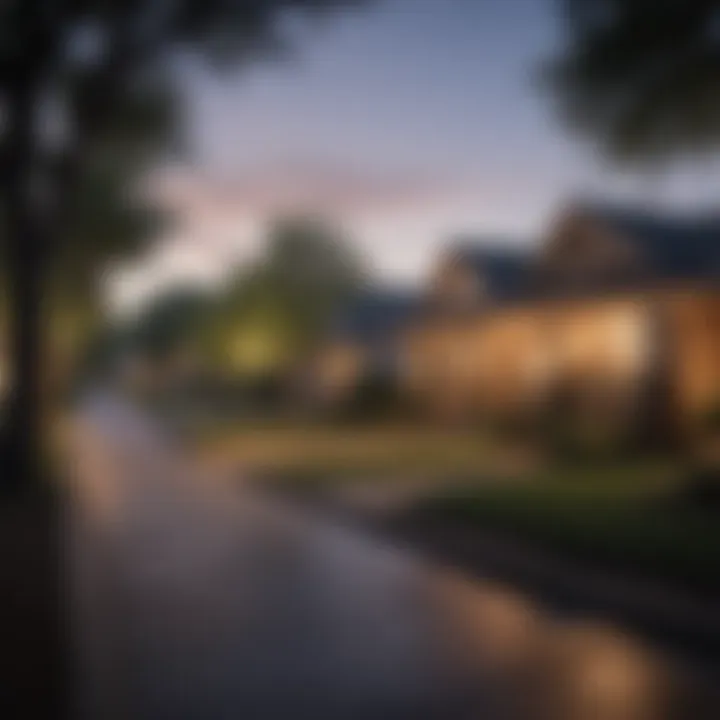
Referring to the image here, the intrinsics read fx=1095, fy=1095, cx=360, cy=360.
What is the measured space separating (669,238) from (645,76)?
1258 centimetres

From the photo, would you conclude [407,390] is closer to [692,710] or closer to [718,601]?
[718,601]

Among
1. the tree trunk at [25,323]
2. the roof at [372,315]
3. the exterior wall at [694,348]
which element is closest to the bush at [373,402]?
the roof at [372,315]

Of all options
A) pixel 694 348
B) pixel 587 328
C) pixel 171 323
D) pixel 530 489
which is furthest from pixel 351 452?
pixel 171 323

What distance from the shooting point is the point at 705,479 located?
523 inches

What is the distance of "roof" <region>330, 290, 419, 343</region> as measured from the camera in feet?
128

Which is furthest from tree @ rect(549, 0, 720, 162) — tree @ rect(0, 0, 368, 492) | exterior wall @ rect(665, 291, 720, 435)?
exterior wall @ rect(665, 291, 720, 435)

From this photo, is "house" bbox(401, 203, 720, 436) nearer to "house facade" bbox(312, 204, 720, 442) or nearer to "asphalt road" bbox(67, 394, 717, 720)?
"house facade" bbox(312, 204, 720, 442)

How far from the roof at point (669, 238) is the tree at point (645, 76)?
8.73 m

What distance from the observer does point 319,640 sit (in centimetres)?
745

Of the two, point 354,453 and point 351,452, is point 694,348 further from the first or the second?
point 351,452

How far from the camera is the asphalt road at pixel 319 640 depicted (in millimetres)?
5941

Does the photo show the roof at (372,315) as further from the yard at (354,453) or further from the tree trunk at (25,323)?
the tree trunk at (25,323)

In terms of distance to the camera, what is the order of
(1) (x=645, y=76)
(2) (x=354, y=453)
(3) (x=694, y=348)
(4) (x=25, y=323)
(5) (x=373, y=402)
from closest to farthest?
(1) (x=645, y=76) < (4) (x=25, y=323) < (3) (x=694, y=348) < (2) (x=354, y=453) < (5) (x=373, y=402)

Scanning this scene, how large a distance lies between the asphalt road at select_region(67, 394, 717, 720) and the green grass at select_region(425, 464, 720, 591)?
1.53 meters
